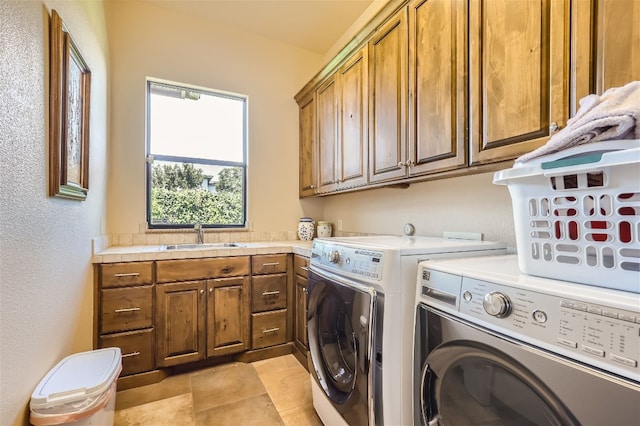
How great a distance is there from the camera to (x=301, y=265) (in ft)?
7.61

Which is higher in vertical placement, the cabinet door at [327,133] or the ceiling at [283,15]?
the ceiling at [283,15]

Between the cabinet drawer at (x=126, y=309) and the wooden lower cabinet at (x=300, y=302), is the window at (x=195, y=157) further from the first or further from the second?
the wooden lower cabinet at (x=300, y=302)

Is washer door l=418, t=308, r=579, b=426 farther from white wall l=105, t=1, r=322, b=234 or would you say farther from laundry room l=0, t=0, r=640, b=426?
white wall l=105, t=1, r=322, b=234

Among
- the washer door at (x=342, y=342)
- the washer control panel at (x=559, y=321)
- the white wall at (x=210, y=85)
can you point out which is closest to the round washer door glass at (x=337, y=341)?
the washer door at (x=342, y=342)

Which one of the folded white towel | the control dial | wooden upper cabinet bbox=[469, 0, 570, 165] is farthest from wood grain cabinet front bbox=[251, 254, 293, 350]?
the folded white towel

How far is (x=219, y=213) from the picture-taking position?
2.86 m

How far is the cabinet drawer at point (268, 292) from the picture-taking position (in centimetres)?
234

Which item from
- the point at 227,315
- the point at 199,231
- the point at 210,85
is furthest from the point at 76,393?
the point at 210,85

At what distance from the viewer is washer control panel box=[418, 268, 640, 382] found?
0.56 metres

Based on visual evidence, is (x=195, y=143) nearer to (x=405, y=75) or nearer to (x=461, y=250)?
(x=405, y=75)

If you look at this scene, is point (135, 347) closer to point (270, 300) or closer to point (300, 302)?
point (270, 300)

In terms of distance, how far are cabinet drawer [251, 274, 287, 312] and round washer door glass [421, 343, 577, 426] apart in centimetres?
157

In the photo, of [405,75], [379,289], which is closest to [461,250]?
[379,289]

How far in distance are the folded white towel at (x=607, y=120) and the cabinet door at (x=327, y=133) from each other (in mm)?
1771
